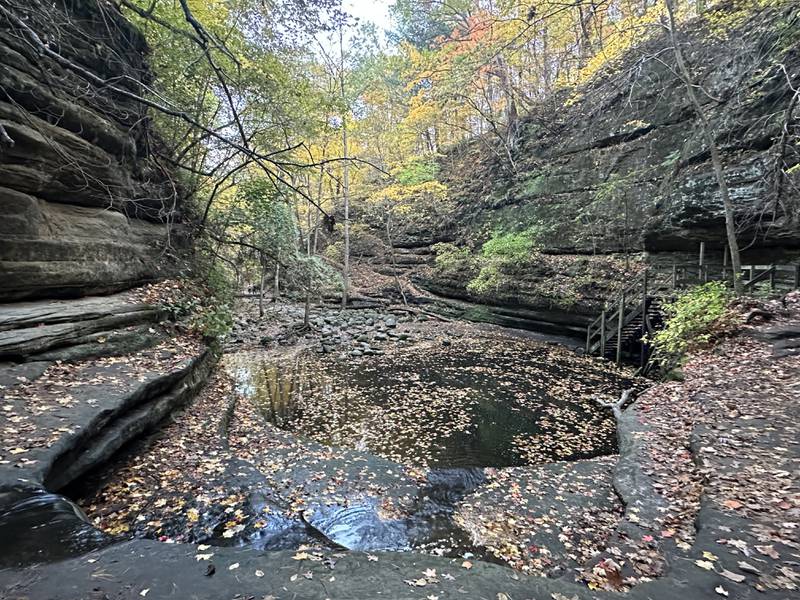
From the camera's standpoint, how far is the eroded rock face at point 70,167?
5.43 metres

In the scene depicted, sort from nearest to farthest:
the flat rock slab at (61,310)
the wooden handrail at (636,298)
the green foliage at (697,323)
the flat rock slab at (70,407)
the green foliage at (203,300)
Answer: the flat rock slab at (70,407), the flat rock slab at (61,310), the green foliage at (203,300), the green foliage at (697,323), the wooden handrail at (636,298)

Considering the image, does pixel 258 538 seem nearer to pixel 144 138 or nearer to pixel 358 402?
pixel 358 402

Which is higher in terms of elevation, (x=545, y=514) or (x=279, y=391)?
(x=279, y=391)

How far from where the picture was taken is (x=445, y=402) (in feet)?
31.7

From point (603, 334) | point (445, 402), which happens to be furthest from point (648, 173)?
point (445, 402)

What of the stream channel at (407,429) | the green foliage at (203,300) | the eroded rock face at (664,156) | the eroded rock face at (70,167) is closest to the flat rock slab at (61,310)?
the eroded rock face at (70,167)

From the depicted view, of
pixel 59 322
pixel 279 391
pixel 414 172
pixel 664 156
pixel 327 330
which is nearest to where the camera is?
pixel 59 322

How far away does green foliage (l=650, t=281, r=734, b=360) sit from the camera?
9.26 metres

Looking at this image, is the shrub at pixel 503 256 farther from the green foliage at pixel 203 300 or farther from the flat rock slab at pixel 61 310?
the flat rock slab at pixel 61 310

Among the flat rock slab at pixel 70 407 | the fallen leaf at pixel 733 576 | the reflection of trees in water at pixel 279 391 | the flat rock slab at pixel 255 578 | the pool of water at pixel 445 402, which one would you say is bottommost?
the pool of water at pixel 445 402

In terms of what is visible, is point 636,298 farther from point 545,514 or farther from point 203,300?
point 203,300

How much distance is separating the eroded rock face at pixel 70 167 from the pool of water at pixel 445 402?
4.66 meters

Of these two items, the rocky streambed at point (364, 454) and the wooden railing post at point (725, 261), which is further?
the wooden railing post at point (725, 261)

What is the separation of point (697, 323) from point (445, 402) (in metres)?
6.82
